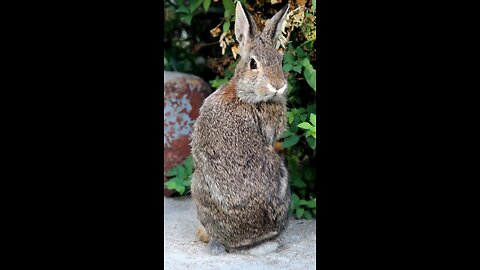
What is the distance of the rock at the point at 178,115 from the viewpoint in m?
5.45

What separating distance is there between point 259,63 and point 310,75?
0.66 meters

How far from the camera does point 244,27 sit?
3.83 metres

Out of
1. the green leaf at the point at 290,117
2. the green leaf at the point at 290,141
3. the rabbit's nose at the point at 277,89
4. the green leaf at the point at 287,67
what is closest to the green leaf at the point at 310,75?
the green leaf at the point at 287,67

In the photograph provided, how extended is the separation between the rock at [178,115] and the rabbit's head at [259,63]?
1.61 metres

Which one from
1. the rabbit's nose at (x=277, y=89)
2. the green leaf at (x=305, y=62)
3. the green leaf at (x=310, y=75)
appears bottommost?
the rabbit's nose at (x=277, y=89)

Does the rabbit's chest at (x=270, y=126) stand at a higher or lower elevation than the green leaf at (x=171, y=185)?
higher

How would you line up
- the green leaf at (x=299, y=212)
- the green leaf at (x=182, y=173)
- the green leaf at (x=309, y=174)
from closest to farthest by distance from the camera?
the green leaf at (x=299, y=212), the green leaf at (x=309, y=174), the green leaf at (x=182, y=173)

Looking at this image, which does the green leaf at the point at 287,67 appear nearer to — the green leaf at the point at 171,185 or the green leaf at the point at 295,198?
the green leaf at the point at 295,198

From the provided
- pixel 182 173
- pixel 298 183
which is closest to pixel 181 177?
pixel 182 173

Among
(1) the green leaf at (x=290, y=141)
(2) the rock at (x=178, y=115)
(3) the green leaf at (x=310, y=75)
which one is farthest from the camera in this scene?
(2) the rock at (x=178, y=115)

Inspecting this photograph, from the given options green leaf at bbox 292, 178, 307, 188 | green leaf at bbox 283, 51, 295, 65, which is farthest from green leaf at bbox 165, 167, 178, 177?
green leaf at bbox 283, 51, 295, 65

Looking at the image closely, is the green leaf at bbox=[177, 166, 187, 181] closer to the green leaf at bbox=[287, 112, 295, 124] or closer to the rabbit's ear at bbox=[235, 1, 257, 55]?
the green leaf at bbox=[287, 112, 295, 124]

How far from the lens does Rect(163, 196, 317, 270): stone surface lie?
3.77m

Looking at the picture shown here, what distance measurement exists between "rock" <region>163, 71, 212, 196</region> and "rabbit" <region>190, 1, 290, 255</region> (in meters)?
1.48
